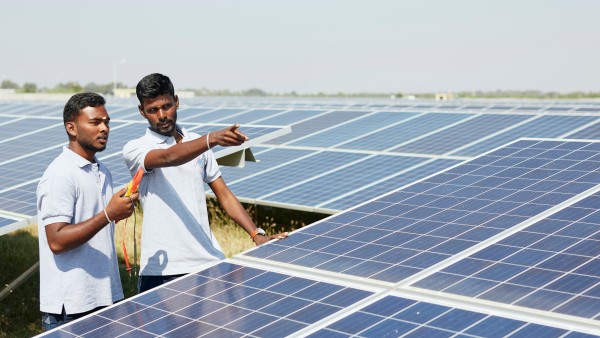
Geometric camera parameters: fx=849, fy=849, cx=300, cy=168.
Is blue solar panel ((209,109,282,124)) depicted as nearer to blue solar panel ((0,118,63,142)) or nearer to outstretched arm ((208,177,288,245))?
blue solar panel ((0,118,63,142))

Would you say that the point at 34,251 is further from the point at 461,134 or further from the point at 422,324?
the point at 422,324

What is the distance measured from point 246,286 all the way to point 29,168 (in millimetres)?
7717

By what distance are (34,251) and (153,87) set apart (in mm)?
10748

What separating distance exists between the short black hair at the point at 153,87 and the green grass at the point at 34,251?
6.39m

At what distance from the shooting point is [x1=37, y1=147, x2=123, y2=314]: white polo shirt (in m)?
5.76

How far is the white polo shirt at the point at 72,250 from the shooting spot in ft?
18.9

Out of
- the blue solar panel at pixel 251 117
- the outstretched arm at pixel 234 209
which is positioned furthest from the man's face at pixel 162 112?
the blue solar panel at pixel 251 117

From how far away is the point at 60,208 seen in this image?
225 inches

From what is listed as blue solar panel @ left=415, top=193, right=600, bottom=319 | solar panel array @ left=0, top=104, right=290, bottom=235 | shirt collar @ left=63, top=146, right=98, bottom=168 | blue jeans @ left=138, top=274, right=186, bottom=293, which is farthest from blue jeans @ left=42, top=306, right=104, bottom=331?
solar panel array @ left=0, top=104, right=290, bottom=235

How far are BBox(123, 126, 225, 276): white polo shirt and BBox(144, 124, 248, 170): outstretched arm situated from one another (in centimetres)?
28

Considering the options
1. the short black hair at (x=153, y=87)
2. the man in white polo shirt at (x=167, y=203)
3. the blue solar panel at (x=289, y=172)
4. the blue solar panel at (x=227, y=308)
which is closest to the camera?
the blue solar panel at (x=227, y=308)

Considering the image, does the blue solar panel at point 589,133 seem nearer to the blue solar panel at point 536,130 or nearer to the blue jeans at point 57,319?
the blue solar panel at point 536,130

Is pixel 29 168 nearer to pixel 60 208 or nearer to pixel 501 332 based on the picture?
pixel 60 208

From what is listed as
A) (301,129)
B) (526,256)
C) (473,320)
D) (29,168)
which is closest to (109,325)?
(473,320)
